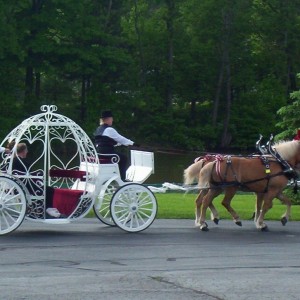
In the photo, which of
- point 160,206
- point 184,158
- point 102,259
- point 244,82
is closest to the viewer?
point 102,259

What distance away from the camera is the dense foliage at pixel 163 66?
1913 inches

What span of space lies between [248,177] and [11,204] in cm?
437

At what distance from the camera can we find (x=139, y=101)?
5475 centimetres

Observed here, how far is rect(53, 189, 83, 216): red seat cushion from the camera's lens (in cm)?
1508

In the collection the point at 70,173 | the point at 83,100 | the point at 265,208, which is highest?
the point at 83,100

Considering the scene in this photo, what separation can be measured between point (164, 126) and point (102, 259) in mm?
42467

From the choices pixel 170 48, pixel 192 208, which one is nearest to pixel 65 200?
pixel 192 208

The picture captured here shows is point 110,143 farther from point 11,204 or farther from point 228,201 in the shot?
point 228,201

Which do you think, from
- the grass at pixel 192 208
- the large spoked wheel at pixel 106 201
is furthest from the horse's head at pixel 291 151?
the large spoked wheel at pixel 106 201

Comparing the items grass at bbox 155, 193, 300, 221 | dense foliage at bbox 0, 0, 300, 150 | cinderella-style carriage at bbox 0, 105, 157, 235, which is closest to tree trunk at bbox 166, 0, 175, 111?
dense foliage at bbox 0, 0, 300, 150

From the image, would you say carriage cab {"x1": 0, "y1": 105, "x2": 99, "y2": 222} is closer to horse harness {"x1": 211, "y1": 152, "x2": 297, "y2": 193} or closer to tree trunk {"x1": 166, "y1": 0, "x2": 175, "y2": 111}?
horse harness {"x1": 211, "y1": 152, "x2": 297, "y2": 193}

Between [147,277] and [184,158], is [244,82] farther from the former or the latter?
[147,277]

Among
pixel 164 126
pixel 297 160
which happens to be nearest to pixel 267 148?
pixel 297 160

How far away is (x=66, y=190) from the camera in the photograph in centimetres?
1515
